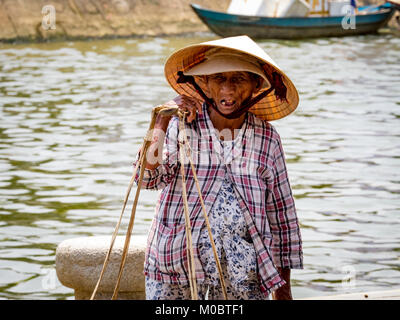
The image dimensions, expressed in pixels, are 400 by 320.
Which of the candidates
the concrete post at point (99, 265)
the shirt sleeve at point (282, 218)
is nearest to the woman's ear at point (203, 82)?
the shirt sleeve at point (282, 218)

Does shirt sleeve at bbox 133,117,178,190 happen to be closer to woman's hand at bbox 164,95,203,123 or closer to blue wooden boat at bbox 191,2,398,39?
woman's hand at bbox 164,95,203,123

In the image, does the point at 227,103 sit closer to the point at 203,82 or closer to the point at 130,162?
the point at 203,82

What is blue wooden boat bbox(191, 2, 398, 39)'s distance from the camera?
65.1 feet

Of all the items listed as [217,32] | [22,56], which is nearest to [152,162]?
[22,56]

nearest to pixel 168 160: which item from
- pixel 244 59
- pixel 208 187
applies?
pixel 208 187

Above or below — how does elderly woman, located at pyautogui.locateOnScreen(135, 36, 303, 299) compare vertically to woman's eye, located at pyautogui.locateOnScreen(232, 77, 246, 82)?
below

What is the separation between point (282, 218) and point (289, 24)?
58.8 ft

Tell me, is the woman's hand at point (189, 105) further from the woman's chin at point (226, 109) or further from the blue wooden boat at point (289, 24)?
the blue wooden boat at point (289, 24)

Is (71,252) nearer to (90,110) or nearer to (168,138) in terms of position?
(168,138)

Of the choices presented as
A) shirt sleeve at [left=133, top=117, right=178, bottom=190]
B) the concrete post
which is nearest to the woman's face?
shirt sleeve at [left=133, top=117, right=178, bottom=190]

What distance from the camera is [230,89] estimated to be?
7.54 feet

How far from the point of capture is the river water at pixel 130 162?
14.4 ft

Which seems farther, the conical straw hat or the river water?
the river water

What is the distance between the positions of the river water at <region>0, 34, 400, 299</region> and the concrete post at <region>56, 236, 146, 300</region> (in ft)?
3.01
